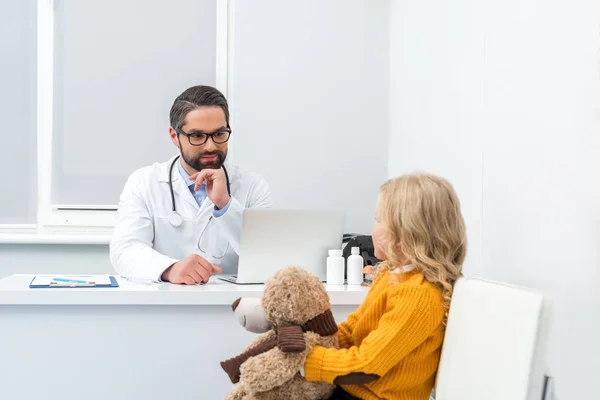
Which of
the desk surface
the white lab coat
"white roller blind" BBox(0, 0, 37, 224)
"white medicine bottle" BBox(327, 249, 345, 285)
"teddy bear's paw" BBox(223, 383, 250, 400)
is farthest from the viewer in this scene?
"white roller blind" BBox(0, 0, 37, 224)

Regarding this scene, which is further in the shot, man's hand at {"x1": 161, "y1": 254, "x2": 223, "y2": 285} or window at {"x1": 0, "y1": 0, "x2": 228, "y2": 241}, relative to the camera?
window at {"x1": 0, "y1": 0, "x2": 228, "y2": 241}

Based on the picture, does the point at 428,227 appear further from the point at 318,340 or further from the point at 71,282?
the point at 71,282

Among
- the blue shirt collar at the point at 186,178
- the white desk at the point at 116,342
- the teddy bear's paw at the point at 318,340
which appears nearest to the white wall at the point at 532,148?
the teddy bear's paw at the point at 318,340

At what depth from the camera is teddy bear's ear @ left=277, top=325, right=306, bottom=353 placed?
1419 mm

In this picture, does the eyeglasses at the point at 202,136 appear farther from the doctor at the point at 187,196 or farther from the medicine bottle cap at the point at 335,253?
the medicine bottle cap at the point at 335,253

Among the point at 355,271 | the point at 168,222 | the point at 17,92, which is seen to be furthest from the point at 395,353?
the point at 17,92

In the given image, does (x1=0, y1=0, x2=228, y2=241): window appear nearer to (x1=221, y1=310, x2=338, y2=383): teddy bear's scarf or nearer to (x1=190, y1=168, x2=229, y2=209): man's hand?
(x1=190, y1=168, x2=229, y2=209): man's hand

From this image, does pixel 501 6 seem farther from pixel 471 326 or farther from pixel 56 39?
pixel 56 39

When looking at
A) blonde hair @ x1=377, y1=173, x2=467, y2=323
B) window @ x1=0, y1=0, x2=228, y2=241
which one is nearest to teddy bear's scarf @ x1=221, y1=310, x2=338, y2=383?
blonde hair @ x1=377, y1=173, x2=467, y2=323

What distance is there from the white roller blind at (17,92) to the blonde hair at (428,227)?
8.84 ft

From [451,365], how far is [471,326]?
11cm

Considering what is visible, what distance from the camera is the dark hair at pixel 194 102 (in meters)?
2.79

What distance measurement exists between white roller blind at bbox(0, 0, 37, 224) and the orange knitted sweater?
8.88 ft

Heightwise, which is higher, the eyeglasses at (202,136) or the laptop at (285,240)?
the eyeglasses at (202,136)
